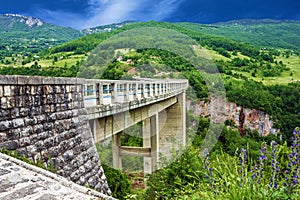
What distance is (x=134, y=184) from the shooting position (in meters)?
21.9

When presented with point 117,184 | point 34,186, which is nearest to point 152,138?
point 117,184

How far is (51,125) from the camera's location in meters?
5.40

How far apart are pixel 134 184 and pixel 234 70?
186 ft

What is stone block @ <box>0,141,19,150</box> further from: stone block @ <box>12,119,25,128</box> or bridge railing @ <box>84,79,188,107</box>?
bridge railing @ <box>84,79,188,107</box>

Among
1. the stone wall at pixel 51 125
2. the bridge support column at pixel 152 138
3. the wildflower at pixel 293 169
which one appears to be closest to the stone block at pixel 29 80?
the stone wall at pixel 51 125

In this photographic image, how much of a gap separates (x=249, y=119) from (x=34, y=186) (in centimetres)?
5244

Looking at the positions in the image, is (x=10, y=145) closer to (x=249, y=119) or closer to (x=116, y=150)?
(x=116, y=150)

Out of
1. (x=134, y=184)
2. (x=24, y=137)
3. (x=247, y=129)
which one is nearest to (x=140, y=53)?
(x=247, y=129)

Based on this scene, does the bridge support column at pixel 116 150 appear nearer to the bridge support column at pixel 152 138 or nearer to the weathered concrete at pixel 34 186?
the bridge support column at pixel 152 138

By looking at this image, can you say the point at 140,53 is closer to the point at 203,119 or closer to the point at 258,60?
the point at 203,119

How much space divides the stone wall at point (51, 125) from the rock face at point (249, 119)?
150 feet

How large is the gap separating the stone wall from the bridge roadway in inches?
39.0

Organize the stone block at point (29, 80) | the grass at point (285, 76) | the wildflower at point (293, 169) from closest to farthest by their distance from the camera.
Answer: the wildflower at point (293, 169) → the stone block at point (29, 80) → the grass at point (285, 76)

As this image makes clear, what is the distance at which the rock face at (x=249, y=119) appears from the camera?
167ft
